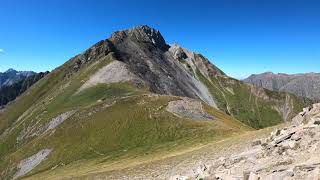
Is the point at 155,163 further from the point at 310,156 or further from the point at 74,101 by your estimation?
the point at 74,101

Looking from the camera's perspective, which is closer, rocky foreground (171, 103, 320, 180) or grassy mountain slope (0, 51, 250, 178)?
rocky foreground (171, 103, 320, 180)

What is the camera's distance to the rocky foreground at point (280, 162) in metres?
23.2

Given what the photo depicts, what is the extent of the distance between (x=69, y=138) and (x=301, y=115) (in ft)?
311

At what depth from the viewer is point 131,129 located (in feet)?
392

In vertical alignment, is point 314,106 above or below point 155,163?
above

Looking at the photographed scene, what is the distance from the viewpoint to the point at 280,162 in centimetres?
2662

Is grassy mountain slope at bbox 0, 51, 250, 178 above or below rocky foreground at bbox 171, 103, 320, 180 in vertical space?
above

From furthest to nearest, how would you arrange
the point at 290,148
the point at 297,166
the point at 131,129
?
the point at 131,129 < the point at 290,148 < the point at 297,166

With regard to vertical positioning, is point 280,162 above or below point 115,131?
below

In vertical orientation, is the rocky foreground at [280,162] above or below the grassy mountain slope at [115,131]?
below

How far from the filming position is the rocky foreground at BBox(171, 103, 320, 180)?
23172 millimetres

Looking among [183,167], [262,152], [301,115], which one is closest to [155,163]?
[183,167]

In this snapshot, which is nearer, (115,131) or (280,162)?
(280,162)

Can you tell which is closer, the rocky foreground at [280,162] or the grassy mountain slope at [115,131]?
the rocky foreground at [280,162]
